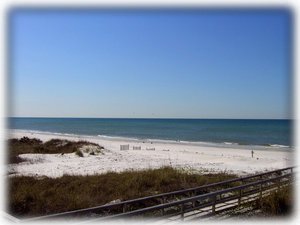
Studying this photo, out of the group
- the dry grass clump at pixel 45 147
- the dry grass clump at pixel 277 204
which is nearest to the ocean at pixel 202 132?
the dry grass clump at pixel 45 147

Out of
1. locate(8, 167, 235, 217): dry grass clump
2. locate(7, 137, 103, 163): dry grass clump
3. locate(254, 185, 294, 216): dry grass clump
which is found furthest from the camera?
locate(7, 137, 103, 163): dry grass clump

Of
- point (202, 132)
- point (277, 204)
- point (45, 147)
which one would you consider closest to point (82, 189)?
point (277, 204)

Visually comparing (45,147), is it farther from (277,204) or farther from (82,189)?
(277,204)

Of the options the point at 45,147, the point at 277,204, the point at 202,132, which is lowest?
the point at 202,132

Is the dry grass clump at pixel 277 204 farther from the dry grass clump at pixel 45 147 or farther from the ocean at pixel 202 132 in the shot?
the dry grass clump at pixel 45 147

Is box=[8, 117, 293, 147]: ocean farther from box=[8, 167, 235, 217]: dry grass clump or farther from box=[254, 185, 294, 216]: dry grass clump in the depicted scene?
box=[254, 185, 294, 216]: dry grass clump

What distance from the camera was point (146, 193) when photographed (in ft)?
39.4

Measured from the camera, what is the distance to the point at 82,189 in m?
12.4

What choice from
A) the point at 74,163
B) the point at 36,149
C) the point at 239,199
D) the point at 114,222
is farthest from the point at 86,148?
the point at 114,222

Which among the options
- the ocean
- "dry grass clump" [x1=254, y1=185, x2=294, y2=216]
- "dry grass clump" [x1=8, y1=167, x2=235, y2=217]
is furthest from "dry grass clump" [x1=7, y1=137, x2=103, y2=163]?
"dry grass clump" [x1=254, y1=185, x2=294, y2=216]

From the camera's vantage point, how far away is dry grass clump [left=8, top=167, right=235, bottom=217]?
9992mm

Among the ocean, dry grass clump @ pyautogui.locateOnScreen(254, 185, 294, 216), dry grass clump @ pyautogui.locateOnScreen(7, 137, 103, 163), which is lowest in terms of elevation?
the ocean

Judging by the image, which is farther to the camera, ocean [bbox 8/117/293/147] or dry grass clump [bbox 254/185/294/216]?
ocean [bbox 8/117/293/147]

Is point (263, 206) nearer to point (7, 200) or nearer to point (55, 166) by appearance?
point (7, 200)
